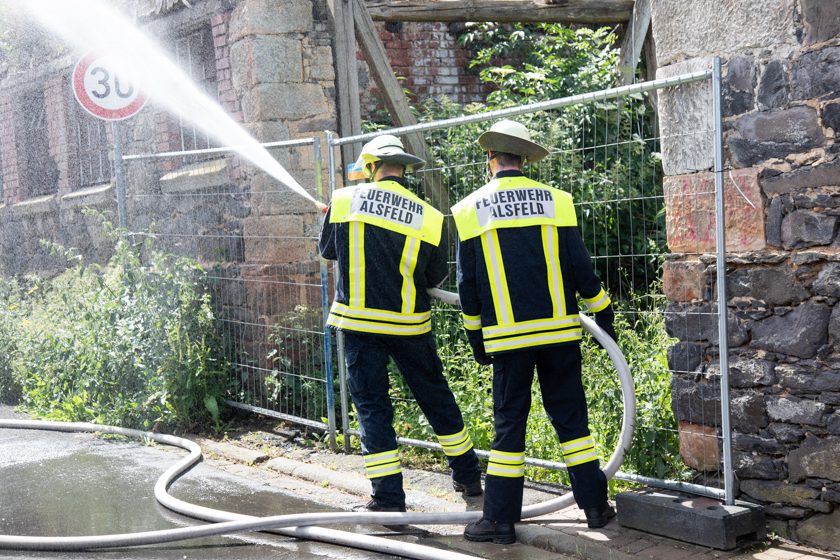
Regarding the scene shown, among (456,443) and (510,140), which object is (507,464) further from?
(510,140)

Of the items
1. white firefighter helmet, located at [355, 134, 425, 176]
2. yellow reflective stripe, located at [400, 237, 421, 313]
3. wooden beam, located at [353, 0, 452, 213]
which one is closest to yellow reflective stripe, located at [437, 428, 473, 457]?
yellow reflective stripe, located at [400, 237, 421, 313]

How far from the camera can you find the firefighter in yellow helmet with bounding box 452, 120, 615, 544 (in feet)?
16.1

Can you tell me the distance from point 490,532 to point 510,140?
1889mm

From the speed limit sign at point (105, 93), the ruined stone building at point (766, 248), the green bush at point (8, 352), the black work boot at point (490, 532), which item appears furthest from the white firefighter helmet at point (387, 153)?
the green bush at point (8, 352)

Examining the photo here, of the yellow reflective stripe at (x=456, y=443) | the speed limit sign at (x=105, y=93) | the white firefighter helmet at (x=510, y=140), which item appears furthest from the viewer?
the speed limit sign at (x=105, y=93)

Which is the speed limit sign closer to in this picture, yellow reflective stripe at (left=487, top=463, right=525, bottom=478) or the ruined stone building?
the ruined stone building

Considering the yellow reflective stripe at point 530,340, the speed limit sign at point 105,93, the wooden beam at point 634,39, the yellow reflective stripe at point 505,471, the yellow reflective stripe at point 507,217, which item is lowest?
the yellow reflective stripe at point 505,471

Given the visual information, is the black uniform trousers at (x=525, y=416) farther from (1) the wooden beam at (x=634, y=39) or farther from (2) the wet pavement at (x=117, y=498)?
(1) the wooden beam at (x=634, y=39)

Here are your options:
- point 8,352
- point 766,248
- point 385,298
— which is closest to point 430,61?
point 8,352

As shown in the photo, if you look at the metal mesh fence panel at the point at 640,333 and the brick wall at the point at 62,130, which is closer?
the metal mesh fence panel at the point at 640,333

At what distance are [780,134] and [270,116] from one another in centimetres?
475

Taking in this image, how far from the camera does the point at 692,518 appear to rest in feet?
15.3

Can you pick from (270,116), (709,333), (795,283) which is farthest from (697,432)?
(270,116)

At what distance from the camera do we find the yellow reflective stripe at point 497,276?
16.2ft
